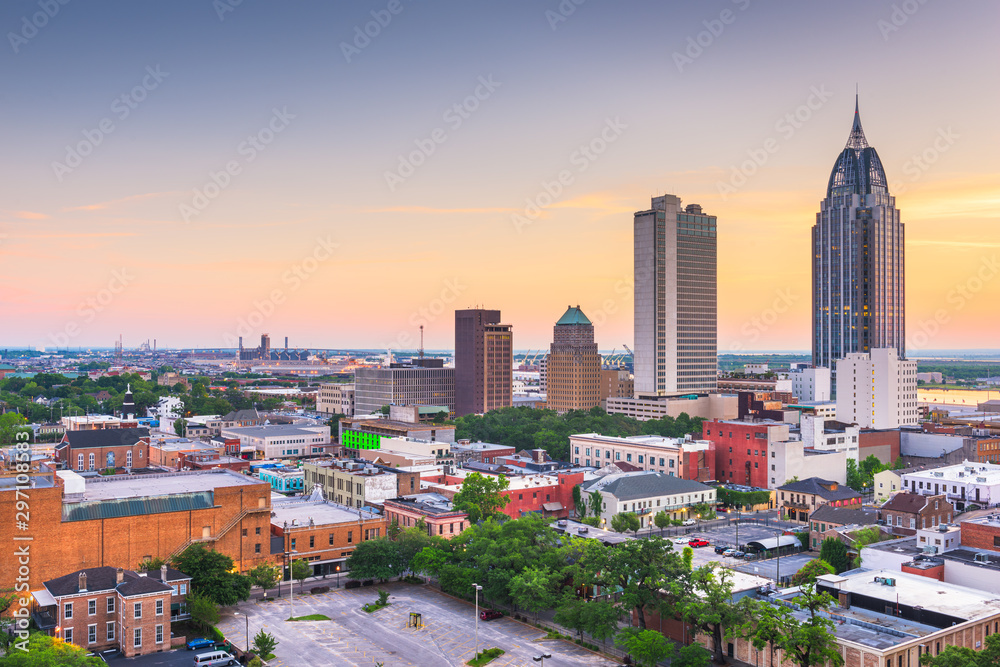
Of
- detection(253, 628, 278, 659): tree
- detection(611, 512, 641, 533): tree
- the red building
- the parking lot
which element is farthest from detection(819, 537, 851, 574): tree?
detection(253, 628, 278, 659): tree

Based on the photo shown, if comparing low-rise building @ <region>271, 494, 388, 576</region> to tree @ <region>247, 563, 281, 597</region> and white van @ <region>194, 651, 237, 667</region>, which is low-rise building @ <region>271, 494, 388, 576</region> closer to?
tree @ <region>247, 563, 281, 597</region>

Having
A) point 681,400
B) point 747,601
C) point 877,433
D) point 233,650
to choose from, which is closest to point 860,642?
point 747,601

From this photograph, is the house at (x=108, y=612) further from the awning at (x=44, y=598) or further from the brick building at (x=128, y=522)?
the brick building at (x=128, y=522)

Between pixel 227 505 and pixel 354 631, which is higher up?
pixel 227 505

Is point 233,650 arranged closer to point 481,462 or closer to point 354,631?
point 354,631

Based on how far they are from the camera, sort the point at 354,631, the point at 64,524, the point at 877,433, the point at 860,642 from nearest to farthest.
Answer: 1. the point at 860,642
2. the point at 354,631
3. the point at 64,524
4. the point at 877,433

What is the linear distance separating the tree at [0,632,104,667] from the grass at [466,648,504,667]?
20.2 meters

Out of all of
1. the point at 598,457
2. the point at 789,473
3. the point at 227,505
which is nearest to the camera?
the point at 227,505

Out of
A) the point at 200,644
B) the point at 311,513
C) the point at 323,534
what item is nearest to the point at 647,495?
the point at 311,513

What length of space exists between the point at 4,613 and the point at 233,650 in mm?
14976

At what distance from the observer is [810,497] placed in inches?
3748

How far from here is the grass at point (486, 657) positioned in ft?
164

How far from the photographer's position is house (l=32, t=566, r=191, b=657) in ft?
168

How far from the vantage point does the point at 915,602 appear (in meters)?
49.7
